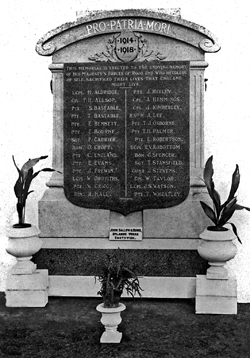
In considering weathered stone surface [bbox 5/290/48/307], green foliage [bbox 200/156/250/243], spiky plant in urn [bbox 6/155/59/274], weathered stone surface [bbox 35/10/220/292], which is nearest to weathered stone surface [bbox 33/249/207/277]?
weathered stone surface [bbox 35/10/220/292]

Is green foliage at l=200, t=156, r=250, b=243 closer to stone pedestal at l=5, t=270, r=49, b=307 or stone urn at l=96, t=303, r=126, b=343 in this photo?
stone urn at l=96, t=303, r=126, b=343

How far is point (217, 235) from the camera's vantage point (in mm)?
5203

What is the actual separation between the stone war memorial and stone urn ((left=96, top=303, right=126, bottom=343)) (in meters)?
1.26

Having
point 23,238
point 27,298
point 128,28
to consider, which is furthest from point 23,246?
point 128,28

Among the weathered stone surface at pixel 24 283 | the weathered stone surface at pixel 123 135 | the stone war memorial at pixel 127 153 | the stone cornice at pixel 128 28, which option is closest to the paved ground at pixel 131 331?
the weathered stone surface at pixel 24 283

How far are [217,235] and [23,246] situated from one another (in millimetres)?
1950

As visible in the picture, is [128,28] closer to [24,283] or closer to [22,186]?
[22,186]

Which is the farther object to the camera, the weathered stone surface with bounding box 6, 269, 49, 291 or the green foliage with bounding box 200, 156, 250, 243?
the weathered stone surface with bounding box 6, 269, 49, 291

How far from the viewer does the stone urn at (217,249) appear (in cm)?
521

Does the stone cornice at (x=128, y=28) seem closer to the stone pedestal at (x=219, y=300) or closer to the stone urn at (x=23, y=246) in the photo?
the stone urn at (x=23, y=246)

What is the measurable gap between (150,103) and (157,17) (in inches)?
35.4

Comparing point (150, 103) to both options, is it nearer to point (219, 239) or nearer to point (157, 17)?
point (157, 17)

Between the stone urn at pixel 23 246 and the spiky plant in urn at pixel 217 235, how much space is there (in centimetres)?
169

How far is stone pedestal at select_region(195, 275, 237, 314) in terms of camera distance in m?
5.20
